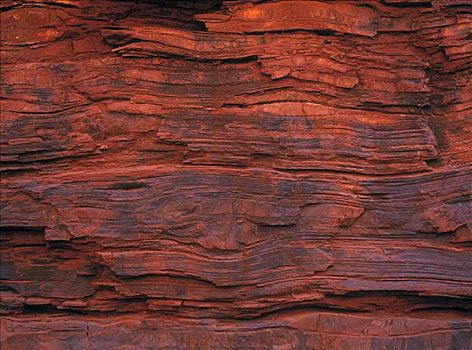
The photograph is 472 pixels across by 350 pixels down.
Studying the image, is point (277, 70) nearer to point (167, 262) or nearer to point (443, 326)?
point (167, 262)

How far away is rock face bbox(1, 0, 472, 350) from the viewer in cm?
789

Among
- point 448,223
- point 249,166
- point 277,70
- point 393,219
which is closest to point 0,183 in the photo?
point 249,166

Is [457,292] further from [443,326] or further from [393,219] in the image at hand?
[393,219]

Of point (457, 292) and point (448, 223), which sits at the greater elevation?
point (448, 223)

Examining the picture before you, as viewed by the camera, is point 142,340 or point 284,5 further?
point 284,5

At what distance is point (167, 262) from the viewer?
25.8 feet

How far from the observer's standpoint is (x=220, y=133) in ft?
26.6

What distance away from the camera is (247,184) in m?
7.99

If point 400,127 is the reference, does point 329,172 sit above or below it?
below

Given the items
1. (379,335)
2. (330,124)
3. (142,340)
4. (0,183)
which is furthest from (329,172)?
(0,183)

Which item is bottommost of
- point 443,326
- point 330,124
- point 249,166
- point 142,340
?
point 142,340

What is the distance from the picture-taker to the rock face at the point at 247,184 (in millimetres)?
7891

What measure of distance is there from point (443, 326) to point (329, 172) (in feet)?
6.76

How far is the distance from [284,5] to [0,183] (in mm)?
3800
